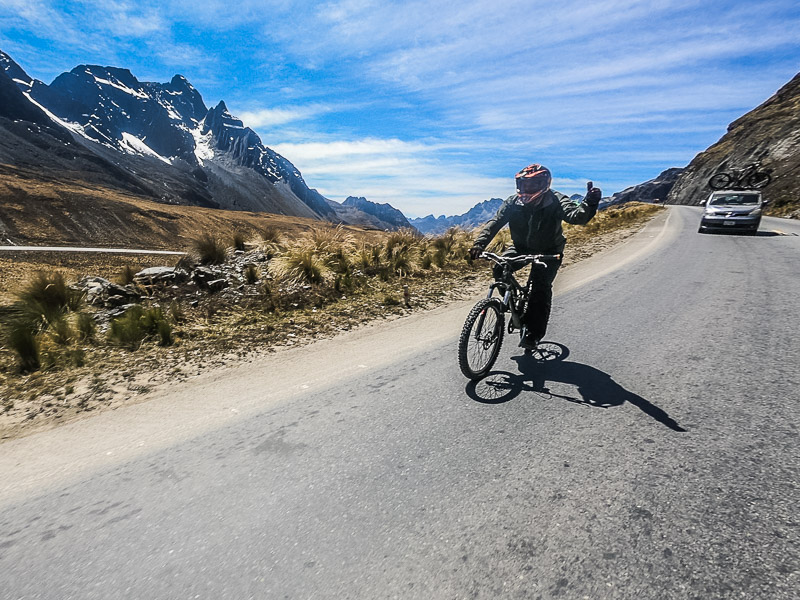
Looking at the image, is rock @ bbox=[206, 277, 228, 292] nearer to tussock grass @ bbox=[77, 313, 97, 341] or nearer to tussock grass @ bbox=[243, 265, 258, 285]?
tussock grass @ bbox=[243, 265, 258, 285]

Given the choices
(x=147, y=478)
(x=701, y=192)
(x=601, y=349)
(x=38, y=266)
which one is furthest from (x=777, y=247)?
(x=701, y=192)

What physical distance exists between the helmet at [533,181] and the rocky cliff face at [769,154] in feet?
95.0

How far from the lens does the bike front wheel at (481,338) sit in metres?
3.46

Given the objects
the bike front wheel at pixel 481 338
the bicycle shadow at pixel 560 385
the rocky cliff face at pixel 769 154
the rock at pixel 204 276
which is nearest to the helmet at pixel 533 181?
the bike front wheel at pixel 481 338

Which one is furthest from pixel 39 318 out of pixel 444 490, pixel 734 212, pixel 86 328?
pixel 734 212

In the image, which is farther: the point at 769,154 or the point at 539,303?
the point at 769,154

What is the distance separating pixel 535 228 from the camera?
394 cm

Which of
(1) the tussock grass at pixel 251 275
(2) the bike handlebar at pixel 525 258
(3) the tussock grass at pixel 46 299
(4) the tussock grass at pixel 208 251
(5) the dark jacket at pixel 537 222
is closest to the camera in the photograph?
(2) the bike handlebar at pixel 525 258

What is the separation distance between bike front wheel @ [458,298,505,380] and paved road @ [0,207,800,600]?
0.55 feet

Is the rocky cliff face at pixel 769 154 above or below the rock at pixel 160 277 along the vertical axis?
above

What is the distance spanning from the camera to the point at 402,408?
10.4 feet

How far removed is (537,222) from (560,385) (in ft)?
5.25

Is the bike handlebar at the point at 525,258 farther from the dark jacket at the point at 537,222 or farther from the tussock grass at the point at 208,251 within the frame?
the tussock grass at the point at 208,251

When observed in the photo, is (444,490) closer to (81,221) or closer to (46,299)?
(46,299)
